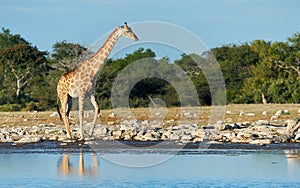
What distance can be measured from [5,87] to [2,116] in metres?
16.9

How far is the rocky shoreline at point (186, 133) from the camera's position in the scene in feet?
68.8

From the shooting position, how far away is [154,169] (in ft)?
54.0

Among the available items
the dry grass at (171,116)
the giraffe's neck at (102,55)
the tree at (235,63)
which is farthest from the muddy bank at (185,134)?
the tree at (235,63)

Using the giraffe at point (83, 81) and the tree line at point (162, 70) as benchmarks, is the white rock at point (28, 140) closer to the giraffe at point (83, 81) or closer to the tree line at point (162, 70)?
the giraffe at point (83, 81)

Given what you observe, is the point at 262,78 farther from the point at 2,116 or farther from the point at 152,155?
the point at 152,155

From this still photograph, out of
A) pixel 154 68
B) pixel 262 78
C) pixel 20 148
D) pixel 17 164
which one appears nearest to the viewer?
pixel 17 164

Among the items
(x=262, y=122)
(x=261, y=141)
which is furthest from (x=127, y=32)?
(x=262, y=122)

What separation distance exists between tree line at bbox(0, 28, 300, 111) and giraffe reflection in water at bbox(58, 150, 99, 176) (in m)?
16.2

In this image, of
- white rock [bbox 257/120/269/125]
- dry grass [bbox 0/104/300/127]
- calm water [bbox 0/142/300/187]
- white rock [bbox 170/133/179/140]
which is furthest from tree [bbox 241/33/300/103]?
calm water [bbox 0/142/300/187]

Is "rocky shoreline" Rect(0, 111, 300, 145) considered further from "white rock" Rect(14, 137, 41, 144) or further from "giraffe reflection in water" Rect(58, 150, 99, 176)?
"giraffe reflection in water" Rect(58, 150, 99, 176)

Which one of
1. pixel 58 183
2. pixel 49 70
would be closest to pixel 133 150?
pixel 58 183

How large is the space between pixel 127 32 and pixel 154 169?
5100 mm

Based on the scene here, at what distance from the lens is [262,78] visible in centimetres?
4634

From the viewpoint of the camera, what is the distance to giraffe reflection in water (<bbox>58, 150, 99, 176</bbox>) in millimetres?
15680
